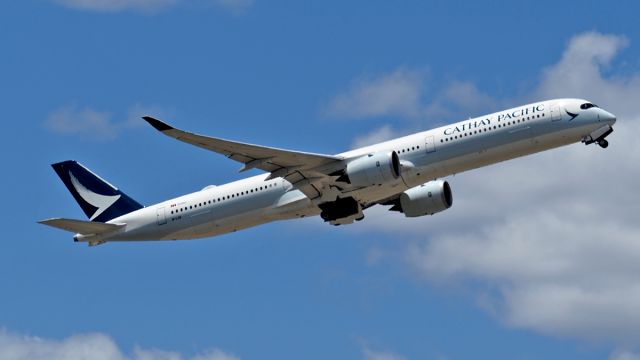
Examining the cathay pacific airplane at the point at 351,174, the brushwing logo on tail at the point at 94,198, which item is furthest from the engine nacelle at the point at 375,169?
the brushwing logo on tail at the point at 94,198

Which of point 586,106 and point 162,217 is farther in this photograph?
point 162,217

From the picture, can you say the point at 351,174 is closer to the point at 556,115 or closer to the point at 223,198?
the point at 223,198

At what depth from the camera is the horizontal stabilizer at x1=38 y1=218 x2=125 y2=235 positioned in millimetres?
74125

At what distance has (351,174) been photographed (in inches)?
2756

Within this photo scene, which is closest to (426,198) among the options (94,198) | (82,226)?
(82,226)

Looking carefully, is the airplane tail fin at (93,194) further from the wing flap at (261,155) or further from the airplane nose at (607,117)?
the airplane nose at (607,117)

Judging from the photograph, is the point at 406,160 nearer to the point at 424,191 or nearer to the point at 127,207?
the point at 424,191

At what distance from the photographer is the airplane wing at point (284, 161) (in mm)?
67812

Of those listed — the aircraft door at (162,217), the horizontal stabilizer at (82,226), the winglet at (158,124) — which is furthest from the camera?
the aircraft door at (162,217)

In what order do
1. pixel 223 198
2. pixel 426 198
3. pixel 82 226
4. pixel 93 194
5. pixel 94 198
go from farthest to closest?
1. pixel 93 194
2. pixel 94 198
3. pixel 426 198
4. pixel 82 226
5. pixel 223 198

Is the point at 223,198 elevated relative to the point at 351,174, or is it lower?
lower

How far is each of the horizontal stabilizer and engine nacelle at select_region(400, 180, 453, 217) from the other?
16911mm

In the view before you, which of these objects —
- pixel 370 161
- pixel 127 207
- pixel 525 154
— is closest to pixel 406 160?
pixel 370 161

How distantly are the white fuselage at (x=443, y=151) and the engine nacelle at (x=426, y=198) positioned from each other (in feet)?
13.8
